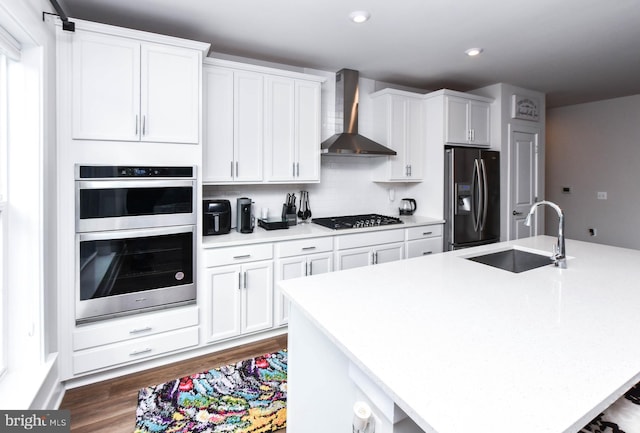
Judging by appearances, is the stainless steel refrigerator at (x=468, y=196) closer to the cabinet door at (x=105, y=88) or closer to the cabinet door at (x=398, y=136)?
the cabinet door at (x=398, y=136)

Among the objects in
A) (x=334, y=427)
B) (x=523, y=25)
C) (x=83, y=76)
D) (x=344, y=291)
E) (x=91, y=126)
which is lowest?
(x=334, y=427)

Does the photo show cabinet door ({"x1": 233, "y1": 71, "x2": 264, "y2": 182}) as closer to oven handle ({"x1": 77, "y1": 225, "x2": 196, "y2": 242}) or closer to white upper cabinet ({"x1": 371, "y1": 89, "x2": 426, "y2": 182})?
oven handle ({"x1": 77, "y1": 225, "x2": 196, "y2": 242})

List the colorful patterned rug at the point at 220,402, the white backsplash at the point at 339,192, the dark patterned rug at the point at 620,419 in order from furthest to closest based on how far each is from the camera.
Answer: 1. the white backsplash at the point at 339,192
2. the colorful patterned rug at the point at 220,402
3. the dark patterned rug at the point at 620,419

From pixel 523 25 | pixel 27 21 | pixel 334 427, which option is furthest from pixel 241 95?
pixel 334 427

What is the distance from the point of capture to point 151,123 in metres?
2.36

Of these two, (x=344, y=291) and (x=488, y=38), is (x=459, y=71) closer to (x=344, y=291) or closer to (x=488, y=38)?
(x=488, y=38)

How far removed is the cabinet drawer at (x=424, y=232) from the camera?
355 centimetres

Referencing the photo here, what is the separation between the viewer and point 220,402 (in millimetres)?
2072

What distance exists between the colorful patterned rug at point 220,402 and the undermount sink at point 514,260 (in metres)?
1.56

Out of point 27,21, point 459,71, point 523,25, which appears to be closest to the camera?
point 27,21

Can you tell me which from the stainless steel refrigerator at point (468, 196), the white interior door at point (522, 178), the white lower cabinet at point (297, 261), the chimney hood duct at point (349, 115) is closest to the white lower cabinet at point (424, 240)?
the stainless steel refrigerator at point (468, 196)

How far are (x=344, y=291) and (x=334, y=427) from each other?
56 cm

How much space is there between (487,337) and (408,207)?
10.7 ft

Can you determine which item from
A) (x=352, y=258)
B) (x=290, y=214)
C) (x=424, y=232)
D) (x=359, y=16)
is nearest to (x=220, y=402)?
(x=352, y=258)
